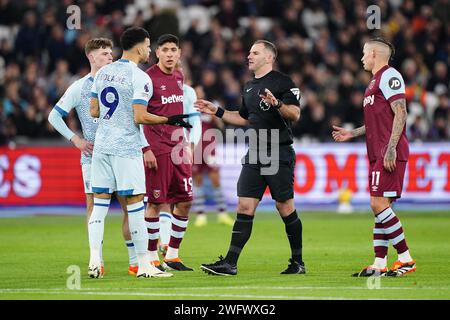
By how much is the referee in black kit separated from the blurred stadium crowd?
11208mm

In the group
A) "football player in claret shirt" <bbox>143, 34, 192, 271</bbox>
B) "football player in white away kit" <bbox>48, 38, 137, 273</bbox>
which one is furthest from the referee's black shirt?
"football player in white away kit" <bbox>48, 38, 137, 273</bbox>

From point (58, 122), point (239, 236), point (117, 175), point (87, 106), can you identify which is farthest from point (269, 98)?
point (58, 122)

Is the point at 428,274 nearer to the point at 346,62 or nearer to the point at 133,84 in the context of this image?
the point at 133,84

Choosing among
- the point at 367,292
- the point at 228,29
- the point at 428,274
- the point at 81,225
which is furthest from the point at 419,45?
the point at 367,292

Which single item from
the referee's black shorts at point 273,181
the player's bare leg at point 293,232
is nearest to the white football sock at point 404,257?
the player's bare leg at point 293,232

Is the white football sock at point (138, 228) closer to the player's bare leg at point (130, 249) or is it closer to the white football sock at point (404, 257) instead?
the player's bare leg at point (130, 249)

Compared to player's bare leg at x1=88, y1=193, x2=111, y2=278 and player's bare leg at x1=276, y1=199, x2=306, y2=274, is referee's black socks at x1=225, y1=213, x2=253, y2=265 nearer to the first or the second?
player's bare leg at x1=276, y1=199, x2=306, y2=274

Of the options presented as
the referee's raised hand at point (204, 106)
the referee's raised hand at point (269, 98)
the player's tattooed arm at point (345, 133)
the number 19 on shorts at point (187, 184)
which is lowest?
the number 19 on shorts at point (187, 184)

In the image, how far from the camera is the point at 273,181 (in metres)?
12.1

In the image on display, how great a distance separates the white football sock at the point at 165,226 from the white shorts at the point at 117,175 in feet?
7.62

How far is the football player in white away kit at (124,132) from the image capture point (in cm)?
1141

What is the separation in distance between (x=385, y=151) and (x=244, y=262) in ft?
8.81

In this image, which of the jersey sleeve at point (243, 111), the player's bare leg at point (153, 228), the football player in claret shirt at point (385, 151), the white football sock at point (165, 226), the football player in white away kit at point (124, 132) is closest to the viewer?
the football player in white away kit at point (124, 132)

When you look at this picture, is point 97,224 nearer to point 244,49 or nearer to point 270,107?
point 270,107
